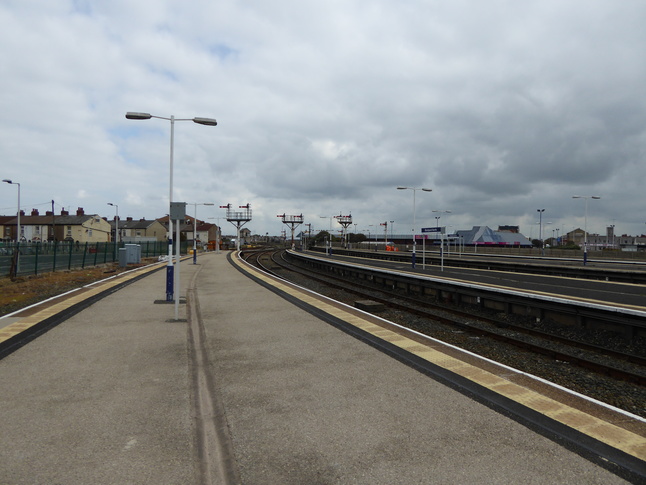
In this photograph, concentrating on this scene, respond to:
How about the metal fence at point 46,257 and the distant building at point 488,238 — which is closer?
the metal fence at point 46,257

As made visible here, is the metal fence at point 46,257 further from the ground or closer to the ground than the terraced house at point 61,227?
closer to the ground

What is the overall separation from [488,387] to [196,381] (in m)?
4.12

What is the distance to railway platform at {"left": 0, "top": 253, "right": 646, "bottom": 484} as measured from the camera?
3.66 meters

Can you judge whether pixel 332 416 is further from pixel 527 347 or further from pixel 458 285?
pixel 458 285

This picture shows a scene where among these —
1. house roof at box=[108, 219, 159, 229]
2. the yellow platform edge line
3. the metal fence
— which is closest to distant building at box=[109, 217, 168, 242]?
house roof at box=[108, 219, 159, 229]

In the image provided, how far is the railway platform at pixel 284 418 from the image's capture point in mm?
3658

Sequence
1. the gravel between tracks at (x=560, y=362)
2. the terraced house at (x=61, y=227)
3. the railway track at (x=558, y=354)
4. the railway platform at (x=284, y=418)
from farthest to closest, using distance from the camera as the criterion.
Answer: the terraced house at (x=61, y=227) < the railway track at (x=558, y=354) < the gravel between tracks at (x=560, y=362) < the railway platform at (x=284, y=418)

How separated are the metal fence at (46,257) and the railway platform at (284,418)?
1774 cm

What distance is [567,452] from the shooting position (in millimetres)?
3924

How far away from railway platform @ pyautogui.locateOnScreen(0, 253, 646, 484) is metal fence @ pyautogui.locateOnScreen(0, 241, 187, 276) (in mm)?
17736

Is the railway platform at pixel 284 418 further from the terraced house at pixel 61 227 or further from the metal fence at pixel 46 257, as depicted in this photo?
the terraced house at pixel 61 227

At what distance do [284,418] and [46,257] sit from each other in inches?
1065

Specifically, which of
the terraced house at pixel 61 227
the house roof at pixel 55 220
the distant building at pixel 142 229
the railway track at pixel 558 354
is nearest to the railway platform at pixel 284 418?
the railway track at pixel 558 354

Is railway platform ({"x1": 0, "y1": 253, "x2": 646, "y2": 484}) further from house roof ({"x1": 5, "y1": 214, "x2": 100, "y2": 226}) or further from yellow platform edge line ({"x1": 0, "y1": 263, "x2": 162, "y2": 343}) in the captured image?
house roof ({"x1": 5, "y1": 214, "x2": 100, "y2": 226})
